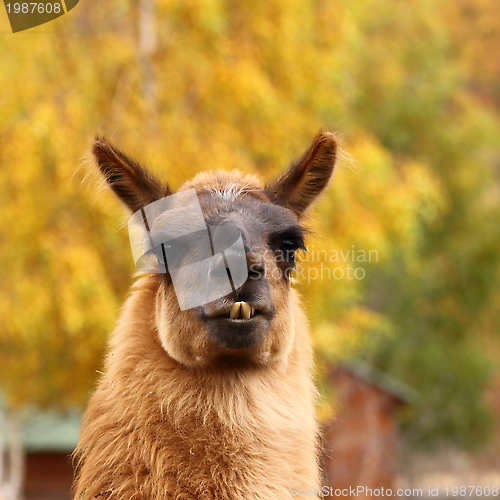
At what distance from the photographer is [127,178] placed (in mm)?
3490

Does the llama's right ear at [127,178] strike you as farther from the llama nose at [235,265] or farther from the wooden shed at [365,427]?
the wooden shed at [365,427]

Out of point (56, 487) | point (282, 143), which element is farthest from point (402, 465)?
point (282, 143)

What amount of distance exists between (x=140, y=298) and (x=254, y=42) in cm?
737

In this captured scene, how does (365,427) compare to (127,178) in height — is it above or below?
below

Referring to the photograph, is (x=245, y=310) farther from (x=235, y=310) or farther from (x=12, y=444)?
(x=12, y=444)

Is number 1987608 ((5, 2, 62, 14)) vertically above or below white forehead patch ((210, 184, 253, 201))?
above

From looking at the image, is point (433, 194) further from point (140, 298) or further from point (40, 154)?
point (140, 298)

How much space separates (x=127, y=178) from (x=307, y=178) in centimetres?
98

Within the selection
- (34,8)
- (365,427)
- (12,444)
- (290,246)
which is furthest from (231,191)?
(365,427)

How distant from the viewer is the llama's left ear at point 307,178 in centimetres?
371

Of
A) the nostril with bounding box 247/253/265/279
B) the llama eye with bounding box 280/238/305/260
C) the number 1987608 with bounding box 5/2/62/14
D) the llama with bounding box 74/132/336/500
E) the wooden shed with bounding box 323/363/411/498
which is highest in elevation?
the number 1987608 with bounding box 5/2/62/14

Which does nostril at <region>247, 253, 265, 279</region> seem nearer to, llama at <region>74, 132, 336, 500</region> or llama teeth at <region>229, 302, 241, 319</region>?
llama at <region>74, 132, 336, 500</region>

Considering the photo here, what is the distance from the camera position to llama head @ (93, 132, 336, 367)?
123 inches


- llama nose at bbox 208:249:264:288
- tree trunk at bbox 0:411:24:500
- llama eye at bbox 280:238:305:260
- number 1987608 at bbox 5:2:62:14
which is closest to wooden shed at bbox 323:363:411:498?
tree trunk at bbox 0:411:24:500
